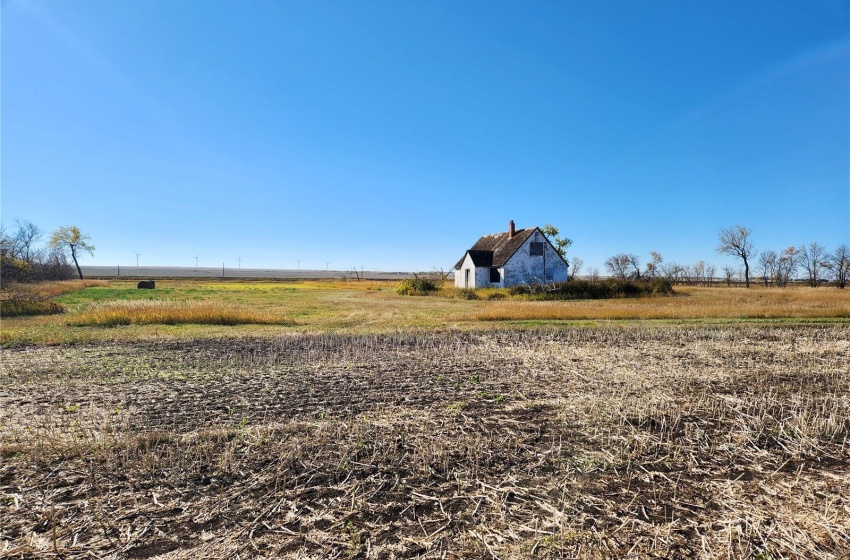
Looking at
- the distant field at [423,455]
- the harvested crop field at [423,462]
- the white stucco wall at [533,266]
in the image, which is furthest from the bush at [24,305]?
the white stucco wall at [533,266]

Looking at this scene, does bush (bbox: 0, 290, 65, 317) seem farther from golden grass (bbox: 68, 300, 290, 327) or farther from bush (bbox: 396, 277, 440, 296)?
bush (bbox: 396, 277, 440, 296)

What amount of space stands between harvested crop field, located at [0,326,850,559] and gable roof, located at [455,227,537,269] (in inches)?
1446

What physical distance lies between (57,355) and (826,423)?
1732cm

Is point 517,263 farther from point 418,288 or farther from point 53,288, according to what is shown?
point 53,288

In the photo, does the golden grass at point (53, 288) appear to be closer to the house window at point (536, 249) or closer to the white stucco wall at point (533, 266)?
the white stucco wall at point (533, 266)

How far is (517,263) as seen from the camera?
47.6 meters

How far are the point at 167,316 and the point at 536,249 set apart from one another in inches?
1412

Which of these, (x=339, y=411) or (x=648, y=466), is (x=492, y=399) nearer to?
(x=339, y=411)

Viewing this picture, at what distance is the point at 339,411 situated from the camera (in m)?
7.91

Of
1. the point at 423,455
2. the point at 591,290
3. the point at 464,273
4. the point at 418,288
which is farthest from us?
the point at 464,273

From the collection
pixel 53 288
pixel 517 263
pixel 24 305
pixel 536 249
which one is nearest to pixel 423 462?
pixel 24 305

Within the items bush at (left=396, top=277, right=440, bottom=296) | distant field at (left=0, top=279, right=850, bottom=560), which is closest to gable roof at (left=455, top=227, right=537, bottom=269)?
bush at (left=396, top=277, right=440, bottom=296)

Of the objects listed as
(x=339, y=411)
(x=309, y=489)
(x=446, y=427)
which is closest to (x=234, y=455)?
(x=309, y=489)

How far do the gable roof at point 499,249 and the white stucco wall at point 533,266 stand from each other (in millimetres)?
541
